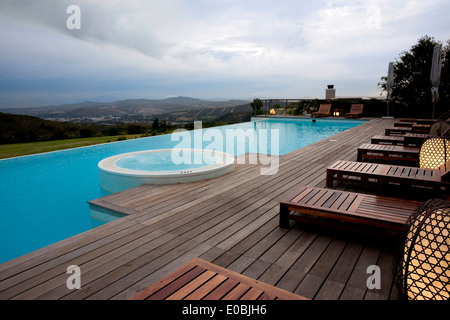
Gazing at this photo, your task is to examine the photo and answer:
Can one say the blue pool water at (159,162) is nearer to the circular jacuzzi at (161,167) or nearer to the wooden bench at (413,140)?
the circular jacuzzi at (161,167)

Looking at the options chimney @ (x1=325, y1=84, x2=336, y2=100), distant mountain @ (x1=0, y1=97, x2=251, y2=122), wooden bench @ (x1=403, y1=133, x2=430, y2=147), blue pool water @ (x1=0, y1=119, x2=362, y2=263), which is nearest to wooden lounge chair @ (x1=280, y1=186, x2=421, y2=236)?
blue pool water @ (x1=0, y1=119, x2=362, y2=263)

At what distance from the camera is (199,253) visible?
2.14 m

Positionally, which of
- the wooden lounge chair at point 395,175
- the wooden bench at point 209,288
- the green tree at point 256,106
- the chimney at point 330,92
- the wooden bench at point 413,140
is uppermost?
the chimney at point 330,92

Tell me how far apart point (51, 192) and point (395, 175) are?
227 inches

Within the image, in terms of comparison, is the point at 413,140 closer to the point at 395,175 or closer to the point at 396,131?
Answer: the point at 396,131

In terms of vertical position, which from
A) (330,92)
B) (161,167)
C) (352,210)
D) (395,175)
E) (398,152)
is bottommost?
(161,167)

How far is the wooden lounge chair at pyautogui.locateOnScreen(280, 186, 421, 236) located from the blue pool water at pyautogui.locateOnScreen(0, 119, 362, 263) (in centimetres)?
244

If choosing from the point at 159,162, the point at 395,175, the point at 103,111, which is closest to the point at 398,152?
the point at 395,175

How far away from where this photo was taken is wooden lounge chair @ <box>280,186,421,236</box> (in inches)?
85.4

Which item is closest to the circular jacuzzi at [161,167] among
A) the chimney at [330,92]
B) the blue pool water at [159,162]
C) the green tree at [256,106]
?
the blue pool water at [159,162]

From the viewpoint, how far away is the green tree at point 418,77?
42.1 feet

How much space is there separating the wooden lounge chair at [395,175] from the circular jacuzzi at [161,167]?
6.06ft

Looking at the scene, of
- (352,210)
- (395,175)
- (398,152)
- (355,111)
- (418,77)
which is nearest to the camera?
(352,210)
